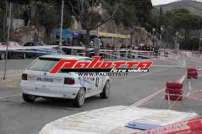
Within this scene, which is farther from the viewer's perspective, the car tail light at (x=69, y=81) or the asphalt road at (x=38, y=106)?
the car tail light at (x=69, y=81)

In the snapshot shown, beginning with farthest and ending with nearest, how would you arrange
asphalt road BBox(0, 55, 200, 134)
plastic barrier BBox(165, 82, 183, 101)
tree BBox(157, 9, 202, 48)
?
tree BBox(157, 9, 202, 48), plastic barrier BBox(165, 82, 183, 101), asphalt road BBox(0, 55, 200, 134)

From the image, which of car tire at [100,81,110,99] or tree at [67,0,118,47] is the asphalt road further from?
tree at [67,0,118,47]

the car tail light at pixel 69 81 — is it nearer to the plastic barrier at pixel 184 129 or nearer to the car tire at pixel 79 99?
the car tire at pixel 79 99

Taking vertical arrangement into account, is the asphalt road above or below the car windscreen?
below

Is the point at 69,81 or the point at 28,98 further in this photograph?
the point at 28,98

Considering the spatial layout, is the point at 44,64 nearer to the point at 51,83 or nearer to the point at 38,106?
the point at 51,83

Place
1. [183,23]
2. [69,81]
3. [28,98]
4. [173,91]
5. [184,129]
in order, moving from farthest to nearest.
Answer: [183,23]
[173,91]
[28,98]
[69,81]
[184,129]

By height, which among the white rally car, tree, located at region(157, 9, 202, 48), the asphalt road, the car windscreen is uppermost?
tree, located at region(157, 9, 202, 48)

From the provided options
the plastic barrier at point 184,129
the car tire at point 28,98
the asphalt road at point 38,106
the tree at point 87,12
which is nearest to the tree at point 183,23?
the tree at point 87,12

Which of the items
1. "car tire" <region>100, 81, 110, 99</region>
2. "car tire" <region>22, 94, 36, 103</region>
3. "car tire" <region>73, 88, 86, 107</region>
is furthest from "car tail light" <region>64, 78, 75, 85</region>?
"car tire" <region>100, 81, 110, 99</region>

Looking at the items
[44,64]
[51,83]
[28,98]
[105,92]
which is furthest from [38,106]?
[105,92]

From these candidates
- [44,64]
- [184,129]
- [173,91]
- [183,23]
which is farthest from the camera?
[183,23]

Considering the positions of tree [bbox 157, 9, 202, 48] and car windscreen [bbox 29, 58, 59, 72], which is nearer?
car windscreen [bbox 29, 58, 59, 72]

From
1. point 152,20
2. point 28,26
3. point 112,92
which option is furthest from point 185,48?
point 112,92
